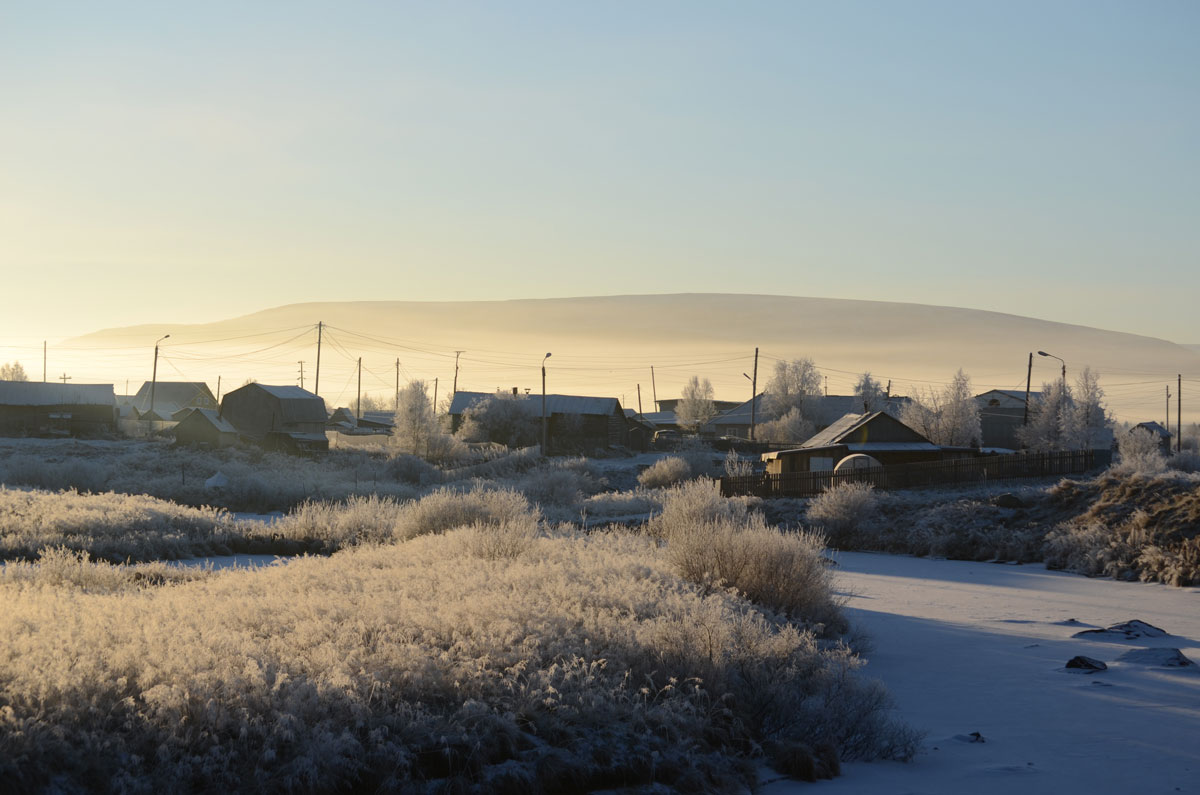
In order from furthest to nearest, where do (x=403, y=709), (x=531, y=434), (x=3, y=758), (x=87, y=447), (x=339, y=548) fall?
(x=531, y=434) → (x=87, y=447) → (x=339, y=548) → (x=403, y=709) → (x=3, y=758)

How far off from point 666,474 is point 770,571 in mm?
38049

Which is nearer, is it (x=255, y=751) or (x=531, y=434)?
(x=255, y=751)

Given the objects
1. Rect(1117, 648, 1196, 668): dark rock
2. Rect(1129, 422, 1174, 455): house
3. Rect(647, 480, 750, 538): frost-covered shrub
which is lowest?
Rect(1117, 648, 1196, 668): dark rock

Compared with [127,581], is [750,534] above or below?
above

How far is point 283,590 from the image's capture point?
1003 cm

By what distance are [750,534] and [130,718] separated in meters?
8.00

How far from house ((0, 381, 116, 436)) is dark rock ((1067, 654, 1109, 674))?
73.9 metres

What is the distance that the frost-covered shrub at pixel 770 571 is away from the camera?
38.0 feet

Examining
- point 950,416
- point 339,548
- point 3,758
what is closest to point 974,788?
point 3,758

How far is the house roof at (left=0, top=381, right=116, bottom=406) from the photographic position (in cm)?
7062

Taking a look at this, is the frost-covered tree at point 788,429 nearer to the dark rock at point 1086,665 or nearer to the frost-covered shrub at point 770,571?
the frost-covered shrub at point 770,571

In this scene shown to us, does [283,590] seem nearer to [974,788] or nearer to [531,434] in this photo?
[974,788]

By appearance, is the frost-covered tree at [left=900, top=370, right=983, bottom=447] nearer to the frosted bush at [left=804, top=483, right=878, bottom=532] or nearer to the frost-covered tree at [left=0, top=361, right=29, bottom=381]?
the frosted bush at [left=804, top=483, right=878, bottom=532]

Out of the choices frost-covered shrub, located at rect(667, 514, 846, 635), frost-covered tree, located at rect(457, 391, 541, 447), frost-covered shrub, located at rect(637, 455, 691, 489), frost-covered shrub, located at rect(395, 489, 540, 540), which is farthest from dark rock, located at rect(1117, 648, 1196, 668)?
frost-covered tree, located at rect(457, 391, 541, 447)
